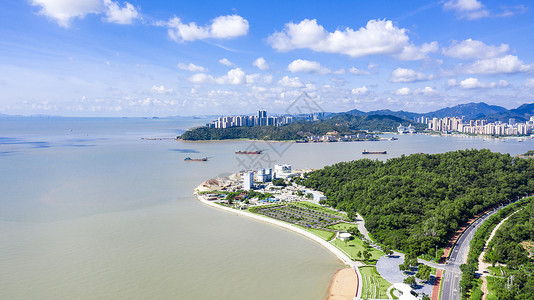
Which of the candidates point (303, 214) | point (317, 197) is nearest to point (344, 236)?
point (303, 214)

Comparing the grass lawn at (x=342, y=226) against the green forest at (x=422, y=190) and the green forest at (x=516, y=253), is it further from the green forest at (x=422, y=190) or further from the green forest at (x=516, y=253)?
the green forest at (x=516, y=253)

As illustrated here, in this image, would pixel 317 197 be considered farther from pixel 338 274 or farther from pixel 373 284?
pixel 373 284

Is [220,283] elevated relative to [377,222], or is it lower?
lower

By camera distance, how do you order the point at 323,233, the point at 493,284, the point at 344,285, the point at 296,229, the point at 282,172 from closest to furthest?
the point at 493,284 → the point at 344,285 → the point at 323,233 → the point at 296,229 → the point at 282,172

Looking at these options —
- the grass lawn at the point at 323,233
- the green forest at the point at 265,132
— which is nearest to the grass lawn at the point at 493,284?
the grass lawn at the point at 323,233

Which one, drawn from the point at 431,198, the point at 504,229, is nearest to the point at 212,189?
the point at 431,198

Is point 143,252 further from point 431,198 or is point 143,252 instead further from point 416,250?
point 431,198
